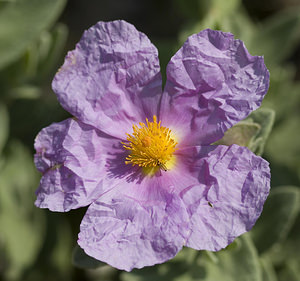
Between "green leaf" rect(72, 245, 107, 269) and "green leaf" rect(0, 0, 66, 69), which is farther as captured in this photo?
"green leaf" rect(0, 0, 66, 69)

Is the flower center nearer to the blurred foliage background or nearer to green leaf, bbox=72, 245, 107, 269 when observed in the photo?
green leaf, bbox=72, 245, 107, 269

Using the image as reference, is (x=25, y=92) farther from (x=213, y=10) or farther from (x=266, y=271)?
(x=266, y=271)

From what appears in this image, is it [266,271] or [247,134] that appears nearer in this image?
[247,134]

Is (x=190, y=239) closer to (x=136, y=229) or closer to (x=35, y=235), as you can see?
(x=136, y=229)

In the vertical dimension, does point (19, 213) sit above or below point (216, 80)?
below

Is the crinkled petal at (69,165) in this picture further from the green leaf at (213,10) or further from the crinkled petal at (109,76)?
the green leaf at (213,10)

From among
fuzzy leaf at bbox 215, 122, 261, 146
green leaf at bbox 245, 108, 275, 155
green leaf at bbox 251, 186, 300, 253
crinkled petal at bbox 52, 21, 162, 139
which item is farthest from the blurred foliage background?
crinkled petal at bbox 52, 21, 162, 139

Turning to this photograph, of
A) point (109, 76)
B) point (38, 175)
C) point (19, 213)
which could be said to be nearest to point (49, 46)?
point (38, 175)
